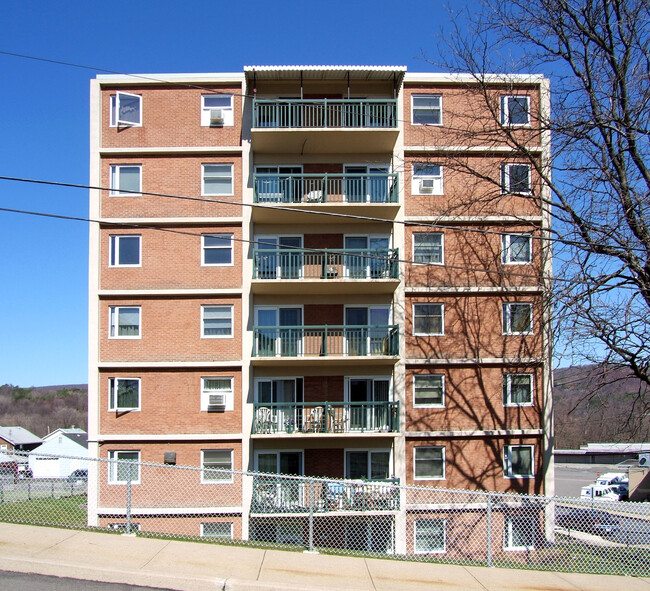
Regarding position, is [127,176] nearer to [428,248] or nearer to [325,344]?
[325,344]

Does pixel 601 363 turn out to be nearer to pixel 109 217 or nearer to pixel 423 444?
pixel 423 444

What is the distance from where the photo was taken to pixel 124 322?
19875mm

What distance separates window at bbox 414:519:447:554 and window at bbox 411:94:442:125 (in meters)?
12.4

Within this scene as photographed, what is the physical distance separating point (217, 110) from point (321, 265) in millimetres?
5929

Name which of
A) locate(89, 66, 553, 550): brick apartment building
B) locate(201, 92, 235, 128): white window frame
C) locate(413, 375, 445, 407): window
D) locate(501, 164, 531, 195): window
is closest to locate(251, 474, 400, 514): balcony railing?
locate(89, 66, 553, 550): brick apartment building

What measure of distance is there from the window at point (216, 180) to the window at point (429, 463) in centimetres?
1004

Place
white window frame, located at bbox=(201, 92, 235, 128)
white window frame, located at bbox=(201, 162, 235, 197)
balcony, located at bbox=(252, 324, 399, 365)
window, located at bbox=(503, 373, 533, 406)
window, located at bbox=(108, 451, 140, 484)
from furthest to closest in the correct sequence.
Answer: white window frame, located at bbox=(201, 92, 235, 128) < white window frame, located at bbox=(201, 162, 235, 197) < window, located at bbox=(503, 373, 533, 406) < window, located at bbox=(108, 451, 140, 484) < balcony, located at bbox=(252, 324, 399, 365)

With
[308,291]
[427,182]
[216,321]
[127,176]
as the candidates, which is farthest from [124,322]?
[427,182]

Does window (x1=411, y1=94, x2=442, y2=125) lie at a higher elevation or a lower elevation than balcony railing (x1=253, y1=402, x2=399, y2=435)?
higher

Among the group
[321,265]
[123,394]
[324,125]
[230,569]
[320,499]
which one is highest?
[324,125]

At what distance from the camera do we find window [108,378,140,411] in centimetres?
1948

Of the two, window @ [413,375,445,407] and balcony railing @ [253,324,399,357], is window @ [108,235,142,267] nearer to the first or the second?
balcony railing @ [253,324,399,357]

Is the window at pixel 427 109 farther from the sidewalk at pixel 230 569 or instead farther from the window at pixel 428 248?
the sidewalk at pixel 230 569

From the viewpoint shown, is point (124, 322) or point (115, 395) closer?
point (115, 395)
